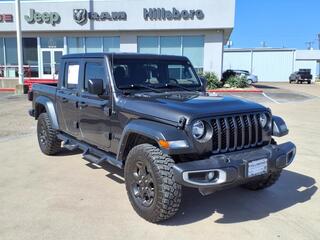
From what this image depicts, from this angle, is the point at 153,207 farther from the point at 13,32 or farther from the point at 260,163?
the point at 13,32

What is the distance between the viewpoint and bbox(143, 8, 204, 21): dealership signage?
2309 cm

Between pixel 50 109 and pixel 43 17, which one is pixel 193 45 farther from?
pixel 50 109

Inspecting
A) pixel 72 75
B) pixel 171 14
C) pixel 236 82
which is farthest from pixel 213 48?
pixel 72 75

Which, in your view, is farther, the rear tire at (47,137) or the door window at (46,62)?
the door window at (46,62)

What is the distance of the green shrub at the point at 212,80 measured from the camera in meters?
23.1

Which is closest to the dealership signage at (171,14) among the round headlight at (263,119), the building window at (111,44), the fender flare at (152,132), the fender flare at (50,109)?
the building window at (111,44)

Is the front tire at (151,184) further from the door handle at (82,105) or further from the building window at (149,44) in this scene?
the building window at (149,44)

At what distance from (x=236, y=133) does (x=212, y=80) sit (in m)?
19.3

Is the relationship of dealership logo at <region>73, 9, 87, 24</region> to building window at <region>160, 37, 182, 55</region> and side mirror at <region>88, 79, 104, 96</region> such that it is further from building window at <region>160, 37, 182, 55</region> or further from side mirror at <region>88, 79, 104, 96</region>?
side mirror at <region>88, 79, 104, 96</region>

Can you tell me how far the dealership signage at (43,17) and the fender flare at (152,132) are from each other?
22.3m

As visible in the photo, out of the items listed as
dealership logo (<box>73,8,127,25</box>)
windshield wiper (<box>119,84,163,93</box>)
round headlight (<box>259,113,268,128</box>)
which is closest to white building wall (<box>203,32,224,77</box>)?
dealership logo (<box>73,8,127,25</box>)

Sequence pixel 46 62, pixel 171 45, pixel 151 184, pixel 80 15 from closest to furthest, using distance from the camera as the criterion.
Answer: pixel 151 184 < pixel 171 45 < pixel 80 15 < pixel 46 62

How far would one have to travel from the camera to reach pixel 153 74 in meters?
5.41

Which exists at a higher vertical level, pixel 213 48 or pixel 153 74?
pixel 213 48
